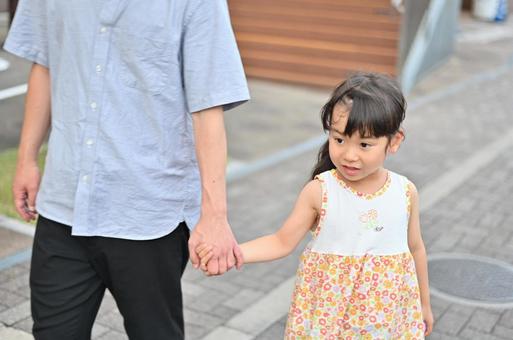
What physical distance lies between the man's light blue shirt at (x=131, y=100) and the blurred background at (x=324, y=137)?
5.33ft

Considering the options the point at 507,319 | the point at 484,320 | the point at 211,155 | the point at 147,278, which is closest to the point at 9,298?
the point at 147,278

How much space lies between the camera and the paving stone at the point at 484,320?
13.3 feet

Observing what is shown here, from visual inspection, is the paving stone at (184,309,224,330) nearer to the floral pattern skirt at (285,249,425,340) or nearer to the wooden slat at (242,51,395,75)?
the floral pattern skirt at (285,249,425,340)

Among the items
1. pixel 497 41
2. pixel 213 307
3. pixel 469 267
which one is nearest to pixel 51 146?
pixel 213 307

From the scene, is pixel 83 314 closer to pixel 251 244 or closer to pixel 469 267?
pixel 251 244

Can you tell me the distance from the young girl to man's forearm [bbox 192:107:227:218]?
0.21 metres

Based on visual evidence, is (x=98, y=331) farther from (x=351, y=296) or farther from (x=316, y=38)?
(x=316, y=38)

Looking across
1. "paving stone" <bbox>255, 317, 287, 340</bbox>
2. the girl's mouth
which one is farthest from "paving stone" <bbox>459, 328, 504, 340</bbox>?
the girl's mouth

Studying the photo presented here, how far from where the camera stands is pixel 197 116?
229 cm

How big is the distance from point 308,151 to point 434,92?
11.5 ft

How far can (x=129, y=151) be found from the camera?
2.26m

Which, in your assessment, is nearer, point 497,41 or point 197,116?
point 197,116

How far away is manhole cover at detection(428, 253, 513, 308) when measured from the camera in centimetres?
436

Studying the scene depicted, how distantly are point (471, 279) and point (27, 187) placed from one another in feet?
9.59
